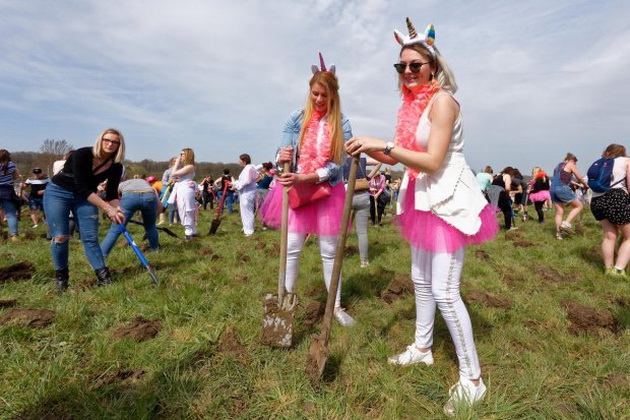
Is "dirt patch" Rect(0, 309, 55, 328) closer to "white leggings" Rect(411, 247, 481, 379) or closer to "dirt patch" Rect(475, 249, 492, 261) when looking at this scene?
"white leggings" Rect(411, 247, 481, 379)

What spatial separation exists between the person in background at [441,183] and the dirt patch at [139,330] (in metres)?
2.40

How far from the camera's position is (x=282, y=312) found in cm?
294

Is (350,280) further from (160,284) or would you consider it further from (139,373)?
(139,373)

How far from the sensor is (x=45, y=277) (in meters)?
4.56

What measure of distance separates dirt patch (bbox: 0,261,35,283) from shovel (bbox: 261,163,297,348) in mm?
3689

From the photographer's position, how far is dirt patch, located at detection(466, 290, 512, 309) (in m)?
4.02

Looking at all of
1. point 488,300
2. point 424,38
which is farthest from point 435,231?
point 488,300

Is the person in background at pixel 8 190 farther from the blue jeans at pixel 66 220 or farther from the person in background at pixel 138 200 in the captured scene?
the blue jeans at pixel 66 220

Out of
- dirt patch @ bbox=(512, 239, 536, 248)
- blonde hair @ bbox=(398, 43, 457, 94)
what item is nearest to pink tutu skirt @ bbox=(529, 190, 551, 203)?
dirt patch @ bbox=(512, 239, 536, 248)

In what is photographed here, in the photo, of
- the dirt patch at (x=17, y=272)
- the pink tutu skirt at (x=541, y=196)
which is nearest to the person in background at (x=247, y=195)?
the dirt patch at (x=17, y=272)

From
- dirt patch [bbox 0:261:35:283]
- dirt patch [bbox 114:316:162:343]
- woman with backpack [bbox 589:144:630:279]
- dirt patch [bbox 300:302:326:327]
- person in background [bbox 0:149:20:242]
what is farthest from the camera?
person in background [bbox 0:149:20:242]

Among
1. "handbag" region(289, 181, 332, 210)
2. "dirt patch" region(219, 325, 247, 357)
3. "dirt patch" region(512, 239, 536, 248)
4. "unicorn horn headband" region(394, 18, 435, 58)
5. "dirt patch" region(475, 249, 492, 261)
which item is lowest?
"dirt patch" region(219, 325, 247, 357)

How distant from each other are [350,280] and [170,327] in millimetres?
2354

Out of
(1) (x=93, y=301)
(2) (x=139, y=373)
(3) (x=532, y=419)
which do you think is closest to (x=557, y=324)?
(3) (x=532, y=419)
